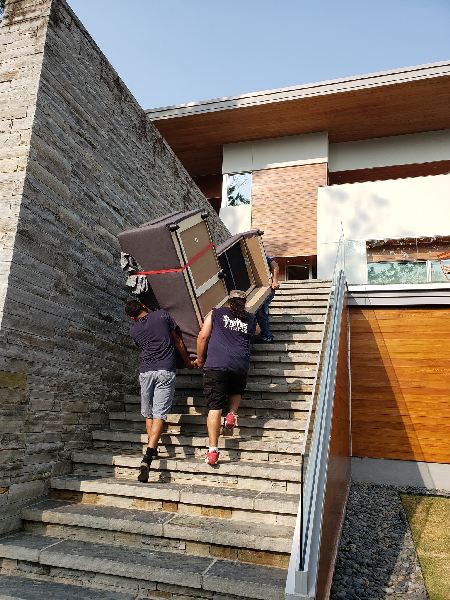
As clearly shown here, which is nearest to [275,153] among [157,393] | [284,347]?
[284,347]

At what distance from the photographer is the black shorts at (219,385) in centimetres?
464

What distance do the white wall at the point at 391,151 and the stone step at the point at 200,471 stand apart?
12118 millimetres

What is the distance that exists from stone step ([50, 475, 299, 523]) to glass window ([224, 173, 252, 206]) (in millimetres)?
11341

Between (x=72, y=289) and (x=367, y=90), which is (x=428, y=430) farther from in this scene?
(x=367, y=90)

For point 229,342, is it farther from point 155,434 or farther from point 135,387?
point 135,387

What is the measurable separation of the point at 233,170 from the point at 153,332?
11.1 meters

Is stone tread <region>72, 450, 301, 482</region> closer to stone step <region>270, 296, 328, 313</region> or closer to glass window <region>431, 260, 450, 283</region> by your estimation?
stone step <region>270, 296, 328, 313</region>

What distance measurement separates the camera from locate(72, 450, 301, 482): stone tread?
4230mm

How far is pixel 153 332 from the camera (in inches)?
195

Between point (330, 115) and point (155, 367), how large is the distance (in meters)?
11.5

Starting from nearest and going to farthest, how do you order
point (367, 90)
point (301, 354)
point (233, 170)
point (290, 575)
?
1. point (290, 575)
2. point (301, 354)
3. point (367, 90)
4. point (233, 170)

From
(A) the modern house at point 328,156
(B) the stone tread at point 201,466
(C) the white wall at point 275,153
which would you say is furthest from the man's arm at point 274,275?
(C) the white wall at point 275,153

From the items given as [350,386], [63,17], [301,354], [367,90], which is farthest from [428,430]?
[367,90]

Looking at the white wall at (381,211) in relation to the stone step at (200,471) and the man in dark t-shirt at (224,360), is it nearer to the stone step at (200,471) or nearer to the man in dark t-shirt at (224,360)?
the man in dark t-shirt at (224,360)
